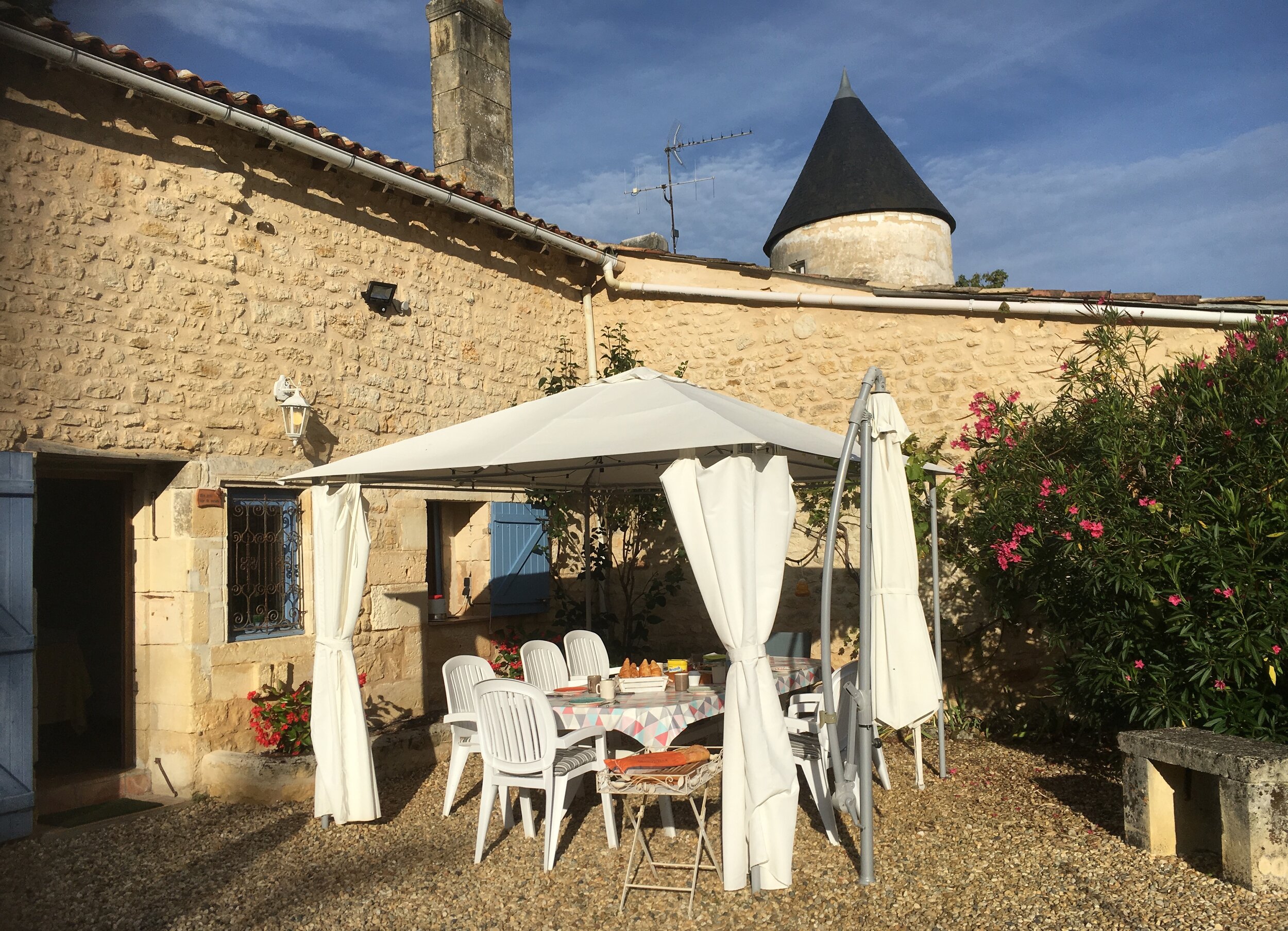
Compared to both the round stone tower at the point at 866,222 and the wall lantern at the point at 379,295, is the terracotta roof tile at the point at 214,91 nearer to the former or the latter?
the wall lantern at the point at 379,295

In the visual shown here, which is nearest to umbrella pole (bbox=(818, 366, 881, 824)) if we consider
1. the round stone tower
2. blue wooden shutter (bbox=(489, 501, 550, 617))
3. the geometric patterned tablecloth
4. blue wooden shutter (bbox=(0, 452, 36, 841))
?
the geometric patterned tablecloth

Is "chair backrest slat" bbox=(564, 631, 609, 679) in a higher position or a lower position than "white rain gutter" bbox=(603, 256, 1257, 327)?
lower

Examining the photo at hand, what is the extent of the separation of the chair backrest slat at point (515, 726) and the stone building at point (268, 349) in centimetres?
209

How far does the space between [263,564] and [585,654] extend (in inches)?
79.0

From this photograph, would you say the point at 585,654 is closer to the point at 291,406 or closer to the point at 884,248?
the point at 291,406

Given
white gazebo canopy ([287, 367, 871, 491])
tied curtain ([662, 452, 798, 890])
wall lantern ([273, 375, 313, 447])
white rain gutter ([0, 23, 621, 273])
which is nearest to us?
→ tied curtain ([662, 452, 798, 890])

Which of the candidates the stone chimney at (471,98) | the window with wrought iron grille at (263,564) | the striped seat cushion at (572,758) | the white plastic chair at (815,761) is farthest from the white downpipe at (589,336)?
the striped seat cushion at (572,758)

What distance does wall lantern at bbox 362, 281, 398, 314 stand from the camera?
21.6 ft

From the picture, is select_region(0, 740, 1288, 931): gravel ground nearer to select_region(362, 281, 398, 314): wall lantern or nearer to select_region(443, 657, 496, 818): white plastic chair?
select_region(443, 657, 496, 818): white plastic chair

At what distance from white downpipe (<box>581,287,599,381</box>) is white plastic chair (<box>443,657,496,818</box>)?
4.01 meters

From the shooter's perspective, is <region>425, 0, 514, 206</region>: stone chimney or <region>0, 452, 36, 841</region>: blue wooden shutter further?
<region>425, 0, 514, 206</region>: stone chimney

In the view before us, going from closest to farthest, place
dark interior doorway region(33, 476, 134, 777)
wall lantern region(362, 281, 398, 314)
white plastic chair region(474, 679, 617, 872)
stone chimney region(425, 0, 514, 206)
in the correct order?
white plastic chair region(474, 679, 617, 872) → dark interior doorway region(33, 476, 134, 777) → wall lantern region(362, 281, 398, 314) → stone chimney region(425, 0, 514, 206)

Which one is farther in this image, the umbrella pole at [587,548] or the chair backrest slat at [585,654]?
the umbrella pole at [587,548]

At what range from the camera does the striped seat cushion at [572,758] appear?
4.14 m
